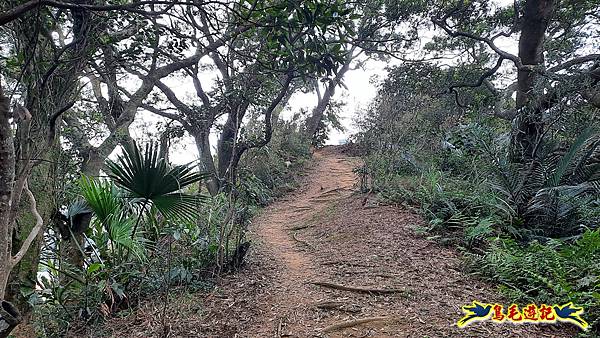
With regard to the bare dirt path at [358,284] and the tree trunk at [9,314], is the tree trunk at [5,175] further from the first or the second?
the bare dirt path at [358,284]

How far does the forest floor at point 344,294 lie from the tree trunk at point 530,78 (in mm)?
1969

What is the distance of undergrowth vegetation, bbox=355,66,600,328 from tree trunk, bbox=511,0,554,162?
218 mm

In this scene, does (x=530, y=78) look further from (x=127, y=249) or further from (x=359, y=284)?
(x=127, y=249)

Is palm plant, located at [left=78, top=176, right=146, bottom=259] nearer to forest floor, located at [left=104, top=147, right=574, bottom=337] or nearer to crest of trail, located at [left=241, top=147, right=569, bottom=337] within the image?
forest floor, located at [left=104, top=147, right=574, bottom=337]

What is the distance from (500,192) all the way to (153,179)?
471cm

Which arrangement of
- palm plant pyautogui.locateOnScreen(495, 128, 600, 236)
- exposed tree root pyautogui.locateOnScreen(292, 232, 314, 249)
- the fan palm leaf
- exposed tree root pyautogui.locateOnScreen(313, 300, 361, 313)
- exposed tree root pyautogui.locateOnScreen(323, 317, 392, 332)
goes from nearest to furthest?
exposed tree root pyautogui.locateOnScreen(323, 317, 392, 332)
the fan palm leaf
exposed tree root pyautogui.locateOnScreen(313, 300, 361, 313)
palm plant pyautogui.locateOnScreen(495, 128, 600, 236)
exposed tree root pyautogui.locateOnScreen(292, 232, 314, 249)

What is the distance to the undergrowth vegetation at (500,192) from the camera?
3.12 metres

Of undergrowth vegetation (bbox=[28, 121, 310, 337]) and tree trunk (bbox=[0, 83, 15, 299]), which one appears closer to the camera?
tree trunk (bbox=[0, 83, 15, 299])

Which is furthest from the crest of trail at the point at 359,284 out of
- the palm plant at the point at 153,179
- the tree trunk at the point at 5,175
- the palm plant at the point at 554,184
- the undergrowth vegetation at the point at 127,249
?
the tree trunk at the point at 5,175

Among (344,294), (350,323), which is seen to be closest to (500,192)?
(344,294)

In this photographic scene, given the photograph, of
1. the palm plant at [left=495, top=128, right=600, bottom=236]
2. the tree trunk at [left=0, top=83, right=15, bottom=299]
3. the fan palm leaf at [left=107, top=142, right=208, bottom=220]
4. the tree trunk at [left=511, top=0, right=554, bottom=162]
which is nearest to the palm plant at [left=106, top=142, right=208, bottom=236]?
the fan palm leaf at [left=107, top=142, right=208, bottom=220]

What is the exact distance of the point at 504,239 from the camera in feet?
13.2

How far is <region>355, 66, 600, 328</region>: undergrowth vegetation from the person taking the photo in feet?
10.2

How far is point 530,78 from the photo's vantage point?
573cm
